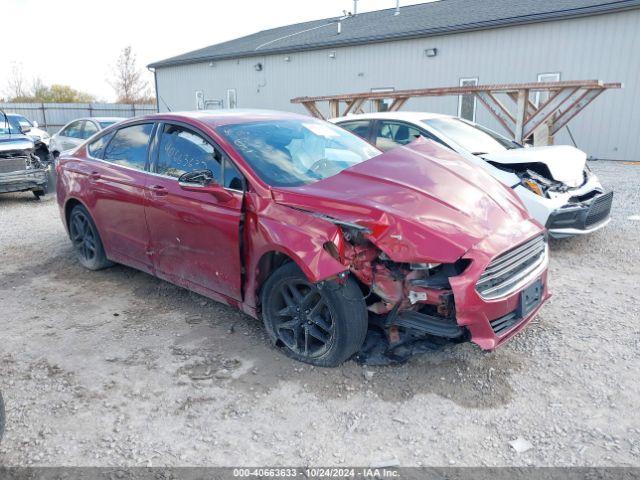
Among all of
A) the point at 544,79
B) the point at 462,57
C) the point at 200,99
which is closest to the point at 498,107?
the point at 544,79

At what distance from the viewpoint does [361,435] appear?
2.57 metres

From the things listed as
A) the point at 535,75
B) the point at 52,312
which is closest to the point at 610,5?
the point at 535,75

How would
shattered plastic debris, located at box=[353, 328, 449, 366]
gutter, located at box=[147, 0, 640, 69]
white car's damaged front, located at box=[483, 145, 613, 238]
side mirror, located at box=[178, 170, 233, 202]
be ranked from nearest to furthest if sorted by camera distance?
shattered plastic debris, located at box=[353, 328, 449, 366]
side mirror, located at box=[178, 170, 233, 202]
white car's damaged front, located at box=[483, 145, 613, 238]
gutter, located at box=[147, 0, 640, 69]

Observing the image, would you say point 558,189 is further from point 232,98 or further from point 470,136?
point 232,98

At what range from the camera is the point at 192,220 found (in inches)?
142

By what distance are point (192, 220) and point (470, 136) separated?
4.15 meters

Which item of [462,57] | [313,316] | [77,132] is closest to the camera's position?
[313,316]

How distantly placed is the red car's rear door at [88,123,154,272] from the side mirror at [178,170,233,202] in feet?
2.54

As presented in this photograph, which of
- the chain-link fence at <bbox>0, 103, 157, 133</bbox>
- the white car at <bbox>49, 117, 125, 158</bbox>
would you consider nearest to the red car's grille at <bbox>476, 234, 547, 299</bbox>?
the white car at <bbox>49, 117, 125, 158</bbox>

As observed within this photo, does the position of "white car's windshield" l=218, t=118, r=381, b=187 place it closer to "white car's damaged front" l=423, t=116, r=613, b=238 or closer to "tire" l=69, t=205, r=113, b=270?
"white car's damaged front" l=423, t=116, r=613, b=238

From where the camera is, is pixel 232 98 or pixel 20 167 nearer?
pixel 20 167

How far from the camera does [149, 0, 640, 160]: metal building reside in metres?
12.4

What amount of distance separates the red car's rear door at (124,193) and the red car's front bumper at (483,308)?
8.69 feet

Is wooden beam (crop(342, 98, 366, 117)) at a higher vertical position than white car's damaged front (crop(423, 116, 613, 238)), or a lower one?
higher
